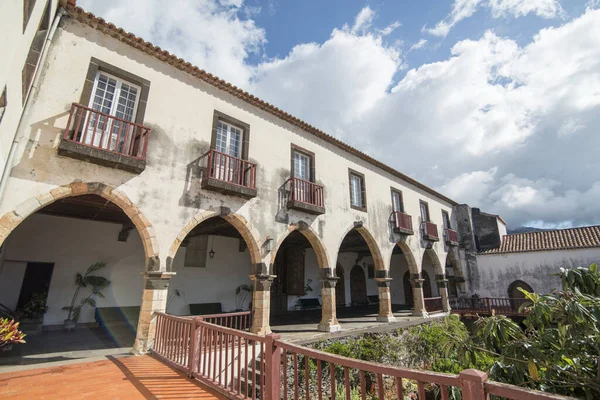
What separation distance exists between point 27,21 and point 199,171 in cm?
405

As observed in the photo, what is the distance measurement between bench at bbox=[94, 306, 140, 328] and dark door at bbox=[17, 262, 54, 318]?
1532mm

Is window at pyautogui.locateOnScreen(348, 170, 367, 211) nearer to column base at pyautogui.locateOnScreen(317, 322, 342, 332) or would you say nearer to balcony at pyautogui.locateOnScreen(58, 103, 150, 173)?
column base at pyautogui.locateOnScreen(317, 322, 342, 332)

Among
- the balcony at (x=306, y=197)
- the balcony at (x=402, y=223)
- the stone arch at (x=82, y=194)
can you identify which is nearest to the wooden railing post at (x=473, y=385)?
the stone arch at (x=82, y=194)

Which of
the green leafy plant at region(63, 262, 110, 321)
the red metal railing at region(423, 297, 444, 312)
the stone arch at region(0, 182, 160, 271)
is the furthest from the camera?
the red metal railing at region(423, 297, 444, 312)

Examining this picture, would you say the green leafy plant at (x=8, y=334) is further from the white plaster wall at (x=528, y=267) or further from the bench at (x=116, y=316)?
the white plaster wall at (x=528, y=267)

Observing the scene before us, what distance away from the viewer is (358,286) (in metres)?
18.5

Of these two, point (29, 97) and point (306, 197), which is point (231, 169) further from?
point (29, 97)

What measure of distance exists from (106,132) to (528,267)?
20.3 meters

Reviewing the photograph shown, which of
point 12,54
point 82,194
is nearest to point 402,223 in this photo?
point 82,194

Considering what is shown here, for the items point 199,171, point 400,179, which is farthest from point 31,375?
point 400,179

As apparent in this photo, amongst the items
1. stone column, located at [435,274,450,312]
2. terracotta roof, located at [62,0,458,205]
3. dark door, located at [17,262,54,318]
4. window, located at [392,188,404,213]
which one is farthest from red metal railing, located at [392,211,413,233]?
dark door, located at [17,262,54,318]

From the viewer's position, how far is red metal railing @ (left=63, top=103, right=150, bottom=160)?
225 inches

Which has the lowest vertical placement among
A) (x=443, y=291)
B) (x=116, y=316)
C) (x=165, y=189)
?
(x=116, y=316)

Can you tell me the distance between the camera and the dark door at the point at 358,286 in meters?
18.0
